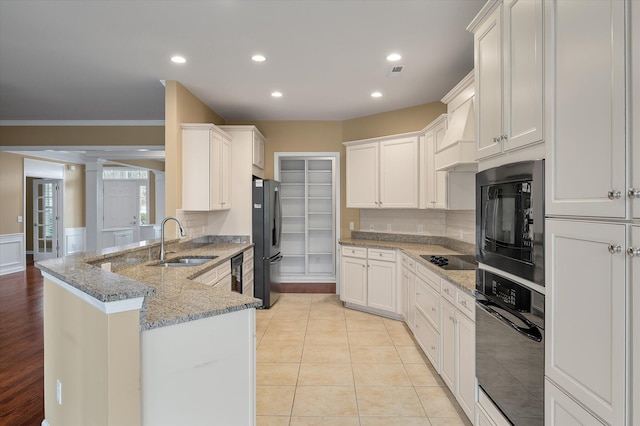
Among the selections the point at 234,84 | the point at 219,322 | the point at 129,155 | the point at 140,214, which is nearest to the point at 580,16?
the point at 219,322

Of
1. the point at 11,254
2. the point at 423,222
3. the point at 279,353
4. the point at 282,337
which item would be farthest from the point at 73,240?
the point at 423,222

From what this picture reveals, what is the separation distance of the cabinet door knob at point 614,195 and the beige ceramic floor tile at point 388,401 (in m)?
1.99

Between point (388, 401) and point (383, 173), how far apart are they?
2.95 metres

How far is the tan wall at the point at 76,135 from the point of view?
605 cm

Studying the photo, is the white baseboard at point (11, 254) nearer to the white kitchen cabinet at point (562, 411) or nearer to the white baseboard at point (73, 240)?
the white baseboard at point (73, 240)

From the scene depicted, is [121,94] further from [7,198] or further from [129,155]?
[7,198]

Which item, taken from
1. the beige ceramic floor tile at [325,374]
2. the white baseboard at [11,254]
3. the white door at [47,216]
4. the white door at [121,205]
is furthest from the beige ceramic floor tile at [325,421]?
the white door at [121,205]

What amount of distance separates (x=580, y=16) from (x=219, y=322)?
1.85 m

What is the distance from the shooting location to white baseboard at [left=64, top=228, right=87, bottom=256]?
915 cm

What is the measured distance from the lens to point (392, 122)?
529 cm

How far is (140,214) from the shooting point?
35.0ft

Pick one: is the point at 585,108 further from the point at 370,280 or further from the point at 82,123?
the point at 82,123

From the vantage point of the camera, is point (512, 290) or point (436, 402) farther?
point (436, 402)

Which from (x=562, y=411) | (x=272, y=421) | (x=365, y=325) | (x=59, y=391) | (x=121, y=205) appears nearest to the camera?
(x=562, y=411)
